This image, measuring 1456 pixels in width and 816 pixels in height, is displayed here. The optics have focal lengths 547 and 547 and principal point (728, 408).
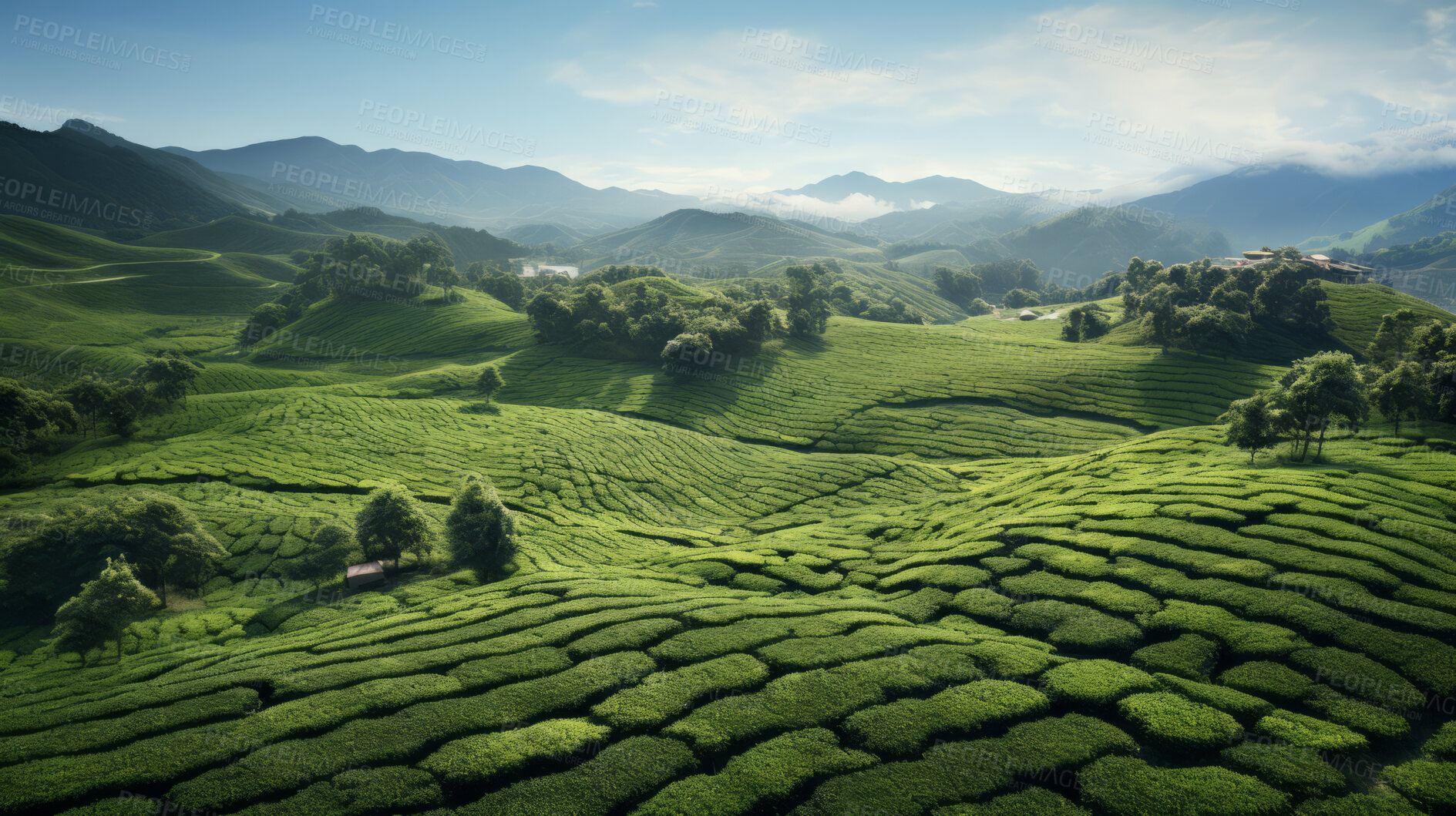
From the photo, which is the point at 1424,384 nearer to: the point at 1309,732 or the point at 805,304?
the point at 1309,732

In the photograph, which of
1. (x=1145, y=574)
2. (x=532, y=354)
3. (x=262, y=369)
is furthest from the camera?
(x=532, y=354)

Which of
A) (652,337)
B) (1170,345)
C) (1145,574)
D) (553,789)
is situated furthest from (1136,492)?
(652,337)

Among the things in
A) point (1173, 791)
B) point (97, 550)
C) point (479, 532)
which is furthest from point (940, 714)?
point (97, 550)

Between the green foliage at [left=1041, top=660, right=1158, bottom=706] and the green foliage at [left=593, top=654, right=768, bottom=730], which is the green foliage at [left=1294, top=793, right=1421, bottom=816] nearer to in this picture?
the green foliage at [left=1041, top=660, right=1158, bottom=706]

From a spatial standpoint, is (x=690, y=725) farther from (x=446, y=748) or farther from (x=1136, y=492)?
(x=1136, y=492)

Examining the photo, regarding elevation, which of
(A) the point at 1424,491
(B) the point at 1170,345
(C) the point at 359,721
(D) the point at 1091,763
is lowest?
(C) the point at 359,721

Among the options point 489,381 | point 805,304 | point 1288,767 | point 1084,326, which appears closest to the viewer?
point 1288,767

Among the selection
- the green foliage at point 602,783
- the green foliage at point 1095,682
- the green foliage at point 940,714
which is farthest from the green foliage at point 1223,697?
the green foliage at point 602,783
